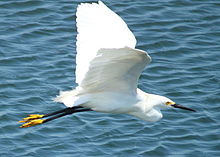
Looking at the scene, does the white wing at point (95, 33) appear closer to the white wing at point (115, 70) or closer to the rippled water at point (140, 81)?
the white wing at point (115, 70)

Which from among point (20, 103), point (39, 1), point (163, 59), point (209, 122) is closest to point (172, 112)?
point (209, 122)

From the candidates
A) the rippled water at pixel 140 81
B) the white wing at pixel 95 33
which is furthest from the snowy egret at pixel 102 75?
the rippled water at pixel 140 81

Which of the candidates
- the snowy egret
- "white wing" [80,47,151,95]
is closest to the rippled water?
the snowy egret

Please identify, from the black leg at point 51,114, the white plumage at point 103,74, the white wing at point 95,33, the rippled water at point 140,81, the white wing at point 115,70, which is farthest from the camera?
the rippled water at point 140,81

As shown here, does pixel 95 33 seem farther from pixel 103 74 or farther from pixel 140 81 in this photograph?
pixel 140 81

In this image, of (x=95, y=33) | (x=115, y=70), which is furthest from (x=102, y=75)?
(x=95, y=33)

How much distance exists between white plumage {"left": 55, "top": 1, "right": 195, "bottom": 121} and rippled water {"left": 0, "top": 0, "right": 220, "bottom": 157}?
1989 mm

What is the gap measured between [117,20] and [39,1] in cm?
644

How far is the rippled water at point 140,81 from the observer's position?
445 inches

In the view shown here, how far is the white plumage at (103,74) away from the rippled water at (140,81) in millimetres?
1989

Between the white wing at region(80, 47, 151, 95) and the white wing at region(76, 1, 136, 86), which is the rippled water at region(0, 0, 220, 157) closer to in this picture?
the white wing at region(80, 47, 151, 95)

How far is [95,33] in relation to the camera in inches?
353

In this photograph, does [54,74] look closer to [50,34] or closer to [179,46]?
[50,34]

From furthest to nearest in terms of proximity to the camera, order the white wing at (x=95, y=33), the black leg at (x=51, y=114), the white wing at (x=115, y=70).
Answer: the black leg at (x=51, y=114) → the white wing at (x=95, y=33) → the white wing at (x=115, y=70)
